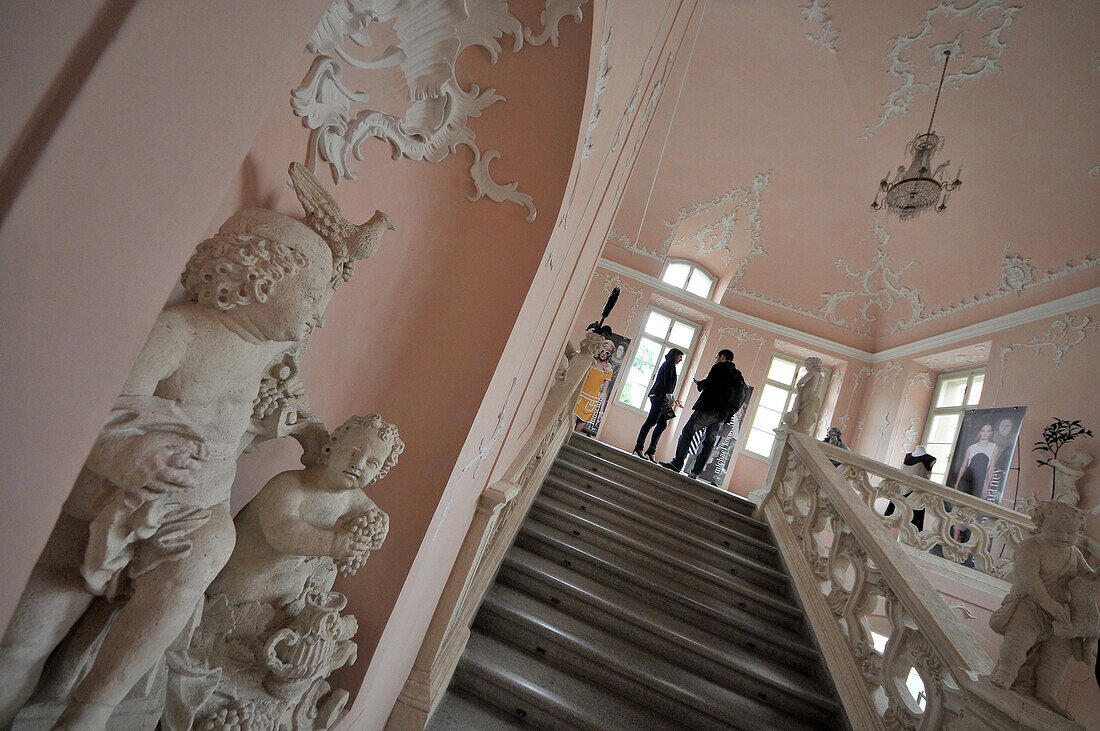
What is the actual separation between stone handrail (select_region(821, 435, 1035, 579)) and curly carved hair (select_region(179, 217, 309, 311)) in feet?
17.6

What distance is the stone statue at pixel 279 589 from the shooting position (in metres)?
1.11

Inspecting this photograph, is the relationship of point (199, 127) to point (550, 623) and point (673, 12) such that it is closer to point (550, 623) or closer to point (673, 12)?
point (673, 12)

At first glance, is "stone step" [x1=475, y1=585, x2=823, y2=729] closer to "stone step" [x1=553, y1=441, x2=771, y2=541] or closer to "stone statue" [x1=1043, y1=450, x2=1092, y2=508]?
"stone step" [x1=553, y1=441, x2=771, y2=541]

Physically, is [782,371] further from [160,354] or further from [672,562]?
[160,354]

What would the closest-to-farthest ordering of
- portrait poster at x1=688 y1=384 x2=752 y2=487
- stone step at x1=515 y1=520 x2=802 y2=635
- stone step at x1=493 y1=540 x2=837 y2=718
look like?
stone step at x1=493 y1=540 x2=837 y2=718, stone step at x1=515 y1=520 x2=802 y2=635, portrait poster at x1=688 y1=384 x2=752 y2=487

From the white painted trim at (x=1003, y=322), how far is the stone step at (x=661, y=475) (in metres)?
4.67

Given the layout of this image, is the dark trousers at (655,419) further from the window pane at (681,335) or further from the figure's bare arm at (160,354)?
the figure's bare arm at (160,354)

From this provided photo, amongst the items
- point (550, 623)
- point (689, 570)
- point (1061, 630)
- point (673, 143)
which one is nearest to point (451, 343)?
point (550, 623)

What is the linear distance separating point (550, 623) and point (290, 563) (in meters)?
2.69

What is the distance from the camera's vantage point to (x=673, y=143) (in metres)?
9.36

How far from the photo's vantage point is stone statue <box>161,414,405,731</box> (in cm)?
111

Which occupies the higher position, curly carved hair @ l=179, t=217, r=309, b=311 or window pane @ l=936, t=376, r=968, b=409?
window pane @ l=936, t=376, r=968, b=409

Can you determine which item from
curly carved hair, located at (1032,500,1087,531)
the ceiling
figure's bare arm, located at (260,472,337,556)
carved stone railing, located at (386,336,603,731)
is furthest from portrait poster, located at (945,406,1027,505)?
figure's bare arm, located at (260,472,337,556)

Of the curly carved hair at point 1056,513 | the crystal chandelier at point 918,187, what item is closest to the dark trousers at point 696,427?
the crystal chandelier at point 918,187
